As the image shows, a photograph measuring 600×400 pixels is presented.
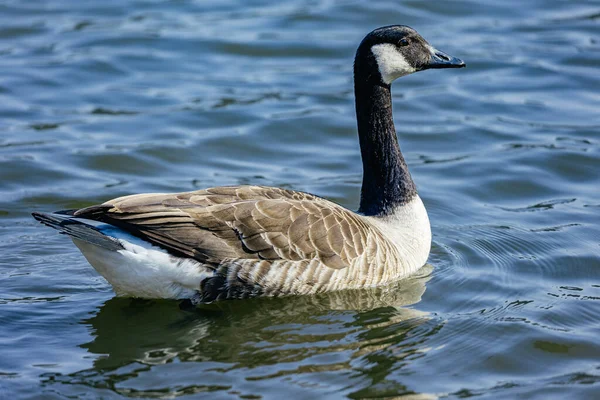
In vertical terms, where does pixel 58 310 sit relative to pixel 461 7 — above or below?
below

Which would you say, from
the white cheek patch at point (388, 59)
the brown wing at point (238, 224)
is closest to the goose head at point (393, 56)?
the white cheek patch at point (388, 59)

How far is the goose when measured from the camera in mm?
7160

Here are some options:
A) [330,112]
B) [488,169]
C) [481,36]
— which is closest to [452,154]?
[488,169]

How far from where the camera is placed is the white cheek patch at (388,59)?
8414 mm

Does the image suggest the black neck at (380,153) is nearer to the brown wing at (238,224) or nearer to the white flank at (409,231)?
the white flank at (409,231)

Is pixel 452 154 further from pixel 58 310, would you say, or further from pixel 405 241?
pixel 58 310

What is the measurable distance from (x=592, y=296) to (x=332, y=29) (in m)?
8.88

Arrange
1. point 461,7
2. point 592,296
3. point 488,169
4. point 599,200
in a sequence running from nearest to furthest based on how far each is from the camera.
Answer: point 592,296, point 599,200, point 488,169, point 461,7

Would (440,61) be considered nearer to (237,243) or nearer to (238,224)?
(238,224)

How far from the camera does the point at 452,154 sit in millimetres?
11508

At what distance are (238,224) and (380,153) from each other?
1873 millimetres

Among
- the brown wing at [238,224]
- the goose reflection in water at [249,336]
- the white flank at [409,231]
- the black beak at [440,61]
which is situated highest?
the black beak at [440,61]

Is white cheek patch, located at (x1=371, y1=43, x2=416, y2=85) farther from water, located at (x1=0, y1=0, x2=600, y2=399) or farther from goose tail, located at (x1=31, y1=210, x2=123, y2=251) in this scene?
goose tail, located at (x1=31, y1=210, x2=123, y2=251)

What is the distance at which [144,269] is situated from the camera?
7.22 metres
